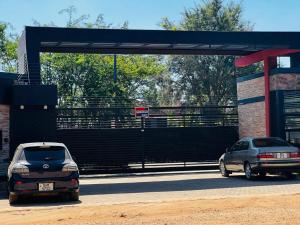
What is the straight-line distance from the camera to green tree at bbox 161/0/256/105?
53.4 meters

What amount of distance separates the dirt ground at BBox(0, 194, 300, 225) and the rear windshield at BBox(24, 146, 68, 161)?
5.67ft

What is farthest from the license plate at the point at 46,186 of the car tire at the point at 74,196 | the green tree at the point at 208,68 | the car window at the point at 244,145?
the green tree at the point at 208,68

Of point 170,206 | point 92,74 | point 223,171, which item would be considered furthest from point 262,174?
point 92,74

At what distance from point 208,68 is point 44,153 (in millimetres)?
40655

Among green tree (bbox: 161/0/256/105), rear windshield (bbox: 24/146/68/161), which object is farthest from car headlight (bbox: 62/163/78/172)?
green tree (bbox: 161/0/256/105)

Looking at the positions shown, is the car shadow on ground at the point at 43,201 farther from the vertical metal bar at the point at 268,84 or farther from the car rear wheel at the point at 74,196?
the vertical metal bar at the point at 268,84

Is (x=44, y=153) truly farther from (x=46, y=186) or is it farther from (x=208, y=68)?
(x=208, y=68)

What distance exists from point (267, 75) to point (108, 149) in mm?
7931

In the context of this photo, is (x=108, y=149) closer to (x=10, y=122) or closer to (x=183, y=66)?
(x=10, y=122)

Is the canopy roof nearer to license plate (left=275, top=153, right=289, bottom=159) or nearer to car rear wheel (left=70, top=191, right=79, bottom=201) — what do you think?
license plate (left=275, top=153, right=289, bottom=159)

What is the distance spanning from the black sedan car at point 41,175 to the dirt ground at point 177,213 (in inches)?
35.6

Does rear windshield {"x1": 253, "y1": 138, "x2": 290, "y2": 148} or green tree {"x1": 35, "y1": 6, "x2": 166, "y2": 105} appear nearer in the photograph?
rear windshield {"x1": 253, "y1": 138, "x2": 290, "y2": 148}

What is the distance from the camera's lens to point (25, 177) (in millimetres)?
13523

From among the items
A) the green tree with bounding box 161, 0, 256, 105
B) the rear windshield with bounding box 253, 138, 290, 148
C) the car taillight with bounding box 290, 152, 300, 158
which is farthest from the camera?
the green tree with bounding box 161, 0, 256, 105
